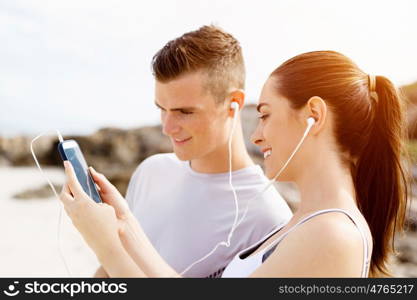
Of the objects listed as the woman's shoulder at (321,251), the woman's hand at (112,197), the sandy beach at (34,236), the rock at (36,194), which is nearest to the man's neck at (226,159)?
the woman's hand at (112,197)

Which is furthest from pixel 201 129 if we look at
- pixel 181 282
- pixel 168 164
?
pixel 181 282

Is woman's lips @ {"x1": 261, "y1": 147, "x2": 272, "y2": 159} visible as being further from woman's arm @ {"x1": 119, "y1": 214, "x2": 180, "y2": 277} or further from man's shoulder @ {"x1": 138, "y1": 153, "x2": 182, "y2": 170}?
man's shoulder @ {"x1": 138, "y1": 153, "x2": 182, "y2": 170}

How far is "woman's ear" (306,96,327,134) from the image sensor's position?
1.55 metres

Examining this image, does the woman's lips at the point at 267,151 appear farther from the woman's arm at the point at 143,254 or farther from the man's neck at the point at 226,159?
the man's neck at the point at 226,159

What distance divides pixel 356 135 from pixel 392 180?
230 mm

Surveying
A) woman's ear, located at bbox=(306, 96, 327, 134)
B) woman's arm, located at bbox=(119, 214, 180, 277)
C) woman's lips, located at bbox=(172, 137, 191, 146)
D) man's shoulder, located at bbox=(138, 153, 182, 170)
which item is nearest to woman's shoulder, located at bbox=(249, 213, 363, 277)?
woman's ear, located at bbox=(306, 96, 327, 134)

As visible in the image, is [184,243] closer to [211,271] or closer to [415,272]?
[211,271]

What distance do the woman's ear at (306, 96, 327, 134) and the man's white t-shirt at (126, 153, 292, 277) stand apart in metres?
0.68

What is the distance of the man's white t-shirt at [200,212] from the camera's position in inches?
85.6

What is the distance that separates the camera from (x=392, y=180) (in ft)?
5.69

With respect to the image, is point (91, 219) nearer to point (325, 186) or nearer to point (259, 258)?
point (259, 258)

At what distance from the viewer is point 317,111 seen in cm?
155

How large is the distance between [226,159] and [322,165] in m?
0.83

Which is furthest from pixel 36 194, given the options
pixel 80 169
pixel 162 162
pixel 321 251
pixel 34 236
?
pixel 321 251
